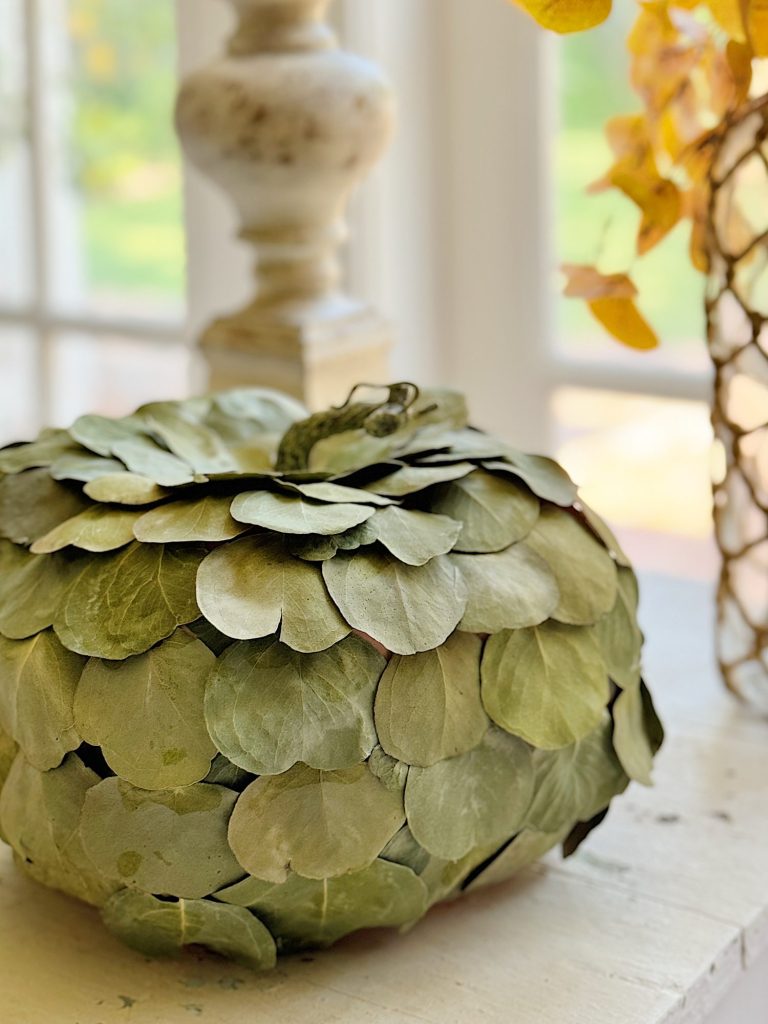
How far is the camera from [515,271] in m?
1.25

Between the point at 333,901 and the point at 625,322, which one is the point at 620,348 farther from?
the point at 333,901

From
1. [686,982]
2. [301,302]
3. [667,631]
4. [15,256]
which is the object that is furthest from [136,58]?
[686,982]

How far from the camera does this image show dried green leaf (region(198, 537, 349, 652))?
503 millimetres

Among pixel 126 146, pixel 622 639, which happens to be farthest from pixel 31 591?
pixel 126 146

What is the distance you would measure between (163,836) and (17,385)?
4.02 ft

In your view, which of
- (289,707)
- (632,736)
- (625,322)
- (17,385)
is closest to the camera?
(289,707)

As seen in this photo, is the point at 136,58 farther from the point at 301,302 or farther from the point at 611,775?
the point at 611,775

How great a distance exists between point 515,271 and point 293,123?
438 mm

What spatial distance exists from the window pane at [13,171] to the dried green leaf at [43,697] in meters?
1.11

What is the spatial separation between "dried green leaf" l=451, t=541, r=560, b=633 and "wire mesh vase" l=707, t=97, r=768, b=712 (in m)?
0.21

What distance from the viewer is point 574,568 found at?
0.57m

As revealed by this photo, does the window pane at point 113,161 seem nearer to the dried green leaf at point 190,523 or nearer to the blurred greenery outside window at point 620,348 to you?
the blurred greenery outside window at point 620,348

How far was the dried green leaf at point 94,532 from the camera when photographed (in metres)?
0.54

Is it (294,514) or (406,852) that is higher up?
(294,514)
